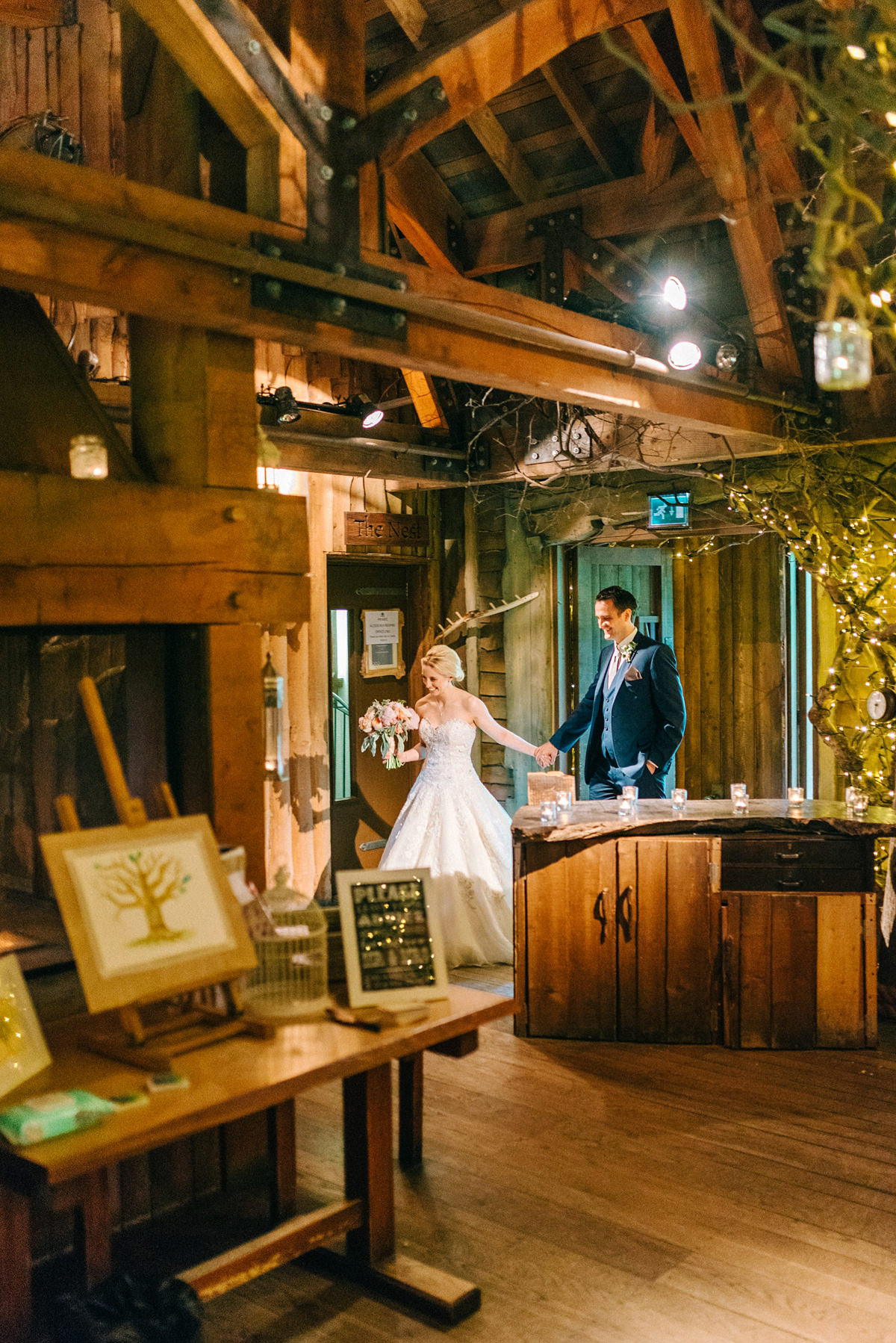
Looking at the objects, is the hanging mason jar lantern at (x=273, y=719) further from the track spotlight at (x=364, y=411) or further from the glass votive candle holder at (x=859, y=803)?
the glass votive candle holder at (x=859, y=803)

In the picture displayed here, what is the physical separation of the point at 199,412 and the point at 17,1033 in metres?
1.77

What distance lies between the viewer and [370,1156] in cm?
307

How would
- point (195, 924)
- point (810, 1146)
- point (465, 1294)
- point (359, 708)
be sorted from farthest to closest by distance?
point (359, 708)
point (810, 1146)
point (465, 1294)
point (195, 924)

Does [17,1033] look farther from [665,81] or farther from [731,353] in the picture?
[665,81]

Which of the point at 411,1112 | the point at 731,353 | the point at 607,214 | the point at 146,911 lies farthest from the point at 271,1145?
the point at 607,214

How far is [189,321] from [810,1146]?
11.1 ft

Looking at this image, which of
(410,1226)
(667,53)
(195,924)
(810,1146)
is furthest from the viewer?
(667,53)

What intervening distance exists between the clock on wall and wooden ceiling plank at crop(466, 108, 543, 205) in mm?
3237

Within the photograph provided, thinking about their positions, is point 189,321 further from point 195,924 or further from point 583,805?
point 583,805

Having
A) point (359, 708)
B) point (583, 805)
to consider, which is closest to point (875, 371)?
point (583, 805)

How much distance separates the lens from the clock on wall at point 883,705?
210 inches

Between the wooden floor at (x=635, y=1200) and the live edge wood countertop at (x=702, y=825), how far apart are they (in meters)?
0.95

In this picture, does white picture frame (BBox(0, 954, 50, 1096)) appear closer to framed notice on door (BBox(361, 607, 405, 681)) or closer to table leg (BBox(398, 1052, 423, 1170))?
table leg (BBox(398, 1052, 423, 1170))

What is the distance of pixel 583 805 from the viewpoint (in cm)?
534
